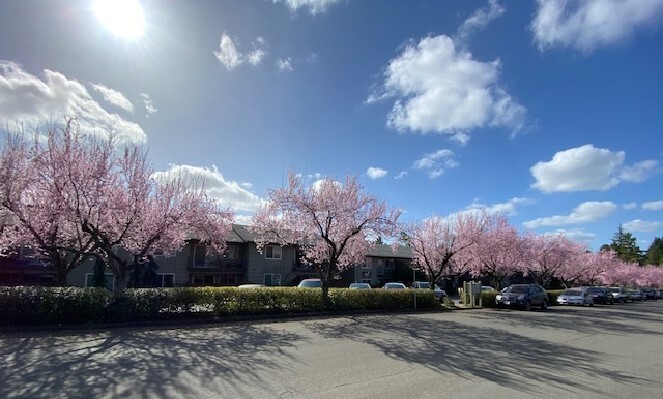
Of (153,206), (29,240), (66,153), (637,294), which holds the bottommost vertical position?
(637,294)

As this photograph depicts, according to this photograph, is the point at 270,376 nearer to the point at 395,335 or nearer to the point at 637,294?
the point at 395,335

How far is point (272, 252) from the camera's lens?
40.9 metres

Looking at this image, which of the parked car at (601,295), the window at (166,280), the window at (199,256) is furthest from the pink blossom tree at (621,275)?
the window at (166,280)

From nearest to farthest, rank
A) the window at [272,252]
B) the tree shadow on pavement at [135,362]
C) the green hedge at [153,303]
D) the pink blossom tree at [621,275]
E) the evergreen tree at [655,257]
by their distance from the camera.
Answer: the tree shadow on pavement at [135,362] < the green hedge at [153,303] < the window at [272,252] < the pink blossom tree at [621,275] < the evergreen tree at [655,257]

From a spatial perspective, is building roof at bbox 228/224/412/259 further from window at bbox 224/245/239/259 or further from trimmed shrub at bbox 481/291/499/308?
trimmed shrub at bbox 481/291/499/308

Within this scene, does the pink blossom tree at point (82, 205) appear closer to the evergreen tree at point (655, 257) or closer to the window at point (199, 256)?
the window at point (199, 256)

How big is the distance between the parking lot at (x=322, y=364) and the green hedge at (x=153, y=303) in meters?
1.18

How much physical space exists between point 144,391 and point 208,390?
3.03 ft

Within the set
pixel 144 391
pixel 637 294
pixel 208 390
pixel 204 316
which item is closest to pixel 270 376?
pixel 208 390

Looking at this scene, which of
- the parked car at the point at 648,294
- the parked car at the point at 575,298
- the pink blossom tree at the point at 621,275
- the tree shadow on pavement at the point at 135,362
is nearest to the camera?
the tree shadow on pavement at the point at 135,362

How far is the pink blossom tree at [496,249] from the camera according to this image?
30.8 meters

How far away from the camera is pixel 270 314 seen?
17.4 meters

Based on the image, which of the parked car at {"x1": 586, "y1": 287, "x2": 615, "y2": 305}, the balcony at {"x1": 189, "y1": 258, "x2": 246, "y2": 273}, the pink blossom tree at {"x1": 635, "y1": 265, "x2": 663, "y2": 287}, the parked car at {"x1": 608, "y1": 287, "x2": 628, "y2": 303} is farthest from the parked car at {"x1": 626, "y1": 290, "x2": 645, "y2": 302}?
the balcony at {"x1": 189, "y1": 258, "x2": 246, "y2": 273}

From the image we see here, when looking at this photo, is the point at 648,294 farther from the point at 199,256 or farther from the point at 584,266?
the point at 199,256
